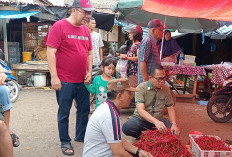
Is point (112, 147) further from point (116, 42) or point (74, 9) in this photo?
point (116, 42)

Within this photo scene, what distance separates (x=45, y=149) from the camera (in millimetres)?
4086

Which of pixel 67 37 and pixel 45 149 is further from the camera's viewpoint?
pixel 45 149

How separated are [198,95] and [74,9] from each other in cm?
643

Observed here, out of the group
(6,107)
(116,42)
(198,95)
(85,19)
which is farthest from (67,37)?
(116,42)

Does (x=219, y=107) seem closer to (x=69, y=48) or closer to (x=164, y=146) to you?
(x=164, y=146)

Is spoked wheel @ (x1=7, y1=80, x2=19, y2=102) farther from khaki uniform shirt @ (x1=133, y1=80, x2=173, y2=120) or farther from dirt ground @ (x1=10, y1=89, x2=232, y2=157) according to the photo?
khaki uniform shirt @ (x1=133, y1=80, x2=173, y2=120)

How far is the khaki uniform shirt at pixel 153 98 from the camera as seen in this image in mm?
3689

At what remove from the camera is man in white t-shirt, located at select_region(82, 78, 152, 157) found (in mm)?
2334

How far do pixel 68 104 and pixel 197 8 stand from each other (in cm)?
228

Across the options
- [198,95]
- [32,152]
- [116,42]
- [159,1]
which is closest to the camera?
[159,1]

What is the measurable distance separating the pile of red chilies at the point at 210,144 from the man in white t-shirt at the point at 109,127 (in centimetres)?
118

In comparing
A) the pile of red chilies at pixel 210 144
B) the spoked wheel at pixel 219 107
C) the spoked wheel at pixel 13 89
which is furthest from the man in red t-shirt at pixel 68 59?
the spoked wheel at pixel 13 89

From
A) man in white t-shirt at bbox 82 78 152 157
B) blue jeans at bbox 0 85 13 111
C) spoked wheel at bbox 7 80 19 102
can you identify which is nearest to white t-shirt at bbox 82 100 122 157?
man in white t-shirt at bbox 82 78 152 157

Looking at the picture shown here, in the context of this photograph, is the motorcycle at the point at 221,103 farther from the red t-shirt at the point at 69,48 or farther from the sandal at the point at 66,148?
the sandal at the point at 66,148
